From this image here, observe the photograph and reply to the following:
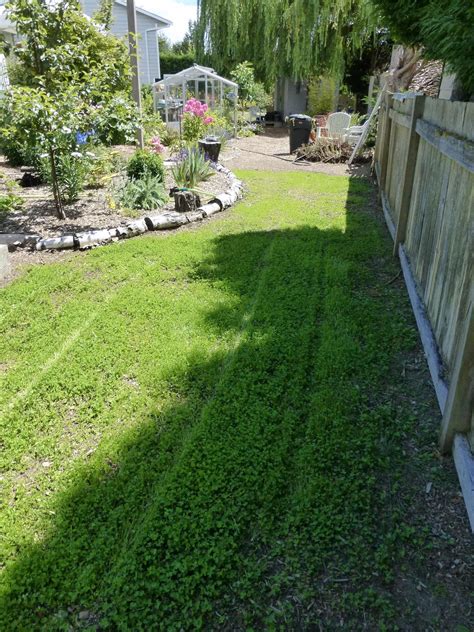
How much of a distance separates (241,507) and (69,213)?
564 cm

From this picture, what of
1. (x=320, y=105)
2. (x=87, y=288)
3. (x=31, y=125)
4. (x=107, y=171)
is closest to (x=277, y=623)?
(x=87, y=288)

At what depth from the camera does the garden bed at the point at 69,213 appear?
6113mm

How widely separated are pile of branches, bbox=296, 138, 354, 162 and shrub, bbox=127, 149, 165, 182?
5773 millimetres

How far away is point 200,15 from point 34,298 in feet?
66.0

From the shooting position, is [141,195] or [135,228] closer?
[135,228]

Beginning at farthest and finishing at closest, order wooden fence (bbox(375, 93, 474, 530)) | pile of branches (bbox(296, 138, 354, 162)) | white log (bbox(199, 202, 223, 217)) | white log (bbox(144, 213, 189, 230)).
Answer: pile of branches (bbox(296, 138, 354, 162)) → white log (bbox(199, 202, 223, 217)) → white log (bbox(144, 213, 189, 230)) → wooden fence (bbox(375, 93, 474, 530))

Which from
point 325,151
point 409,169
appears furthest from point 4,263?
point 325,151

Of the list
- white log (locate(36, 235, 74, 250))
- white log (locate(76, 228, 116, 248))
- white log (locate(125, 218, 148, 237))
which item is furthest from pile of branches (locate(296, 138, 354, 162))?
white log (locate(36, 235, 74, 250))

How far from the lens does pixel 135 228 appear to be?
5969mm

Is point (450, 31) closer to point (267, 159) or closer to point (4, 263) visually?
point (4, 263)

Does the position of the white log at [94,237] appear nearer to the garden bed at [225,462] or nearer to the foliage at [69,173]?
the garden bed at [225,462]

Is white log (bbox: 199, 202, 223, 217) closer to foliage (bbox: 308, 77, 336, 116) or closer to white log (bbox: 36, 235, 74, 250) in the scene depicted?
white log (bbox: 36, 235, 74, 250)

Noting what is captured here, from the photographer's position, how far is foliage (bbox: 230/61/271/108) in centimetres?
1867

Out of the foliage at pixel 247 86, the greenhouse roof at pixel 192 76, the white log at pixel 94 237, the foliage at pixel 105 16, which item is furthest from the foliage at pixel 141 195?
the foliage at pixel 247 86
